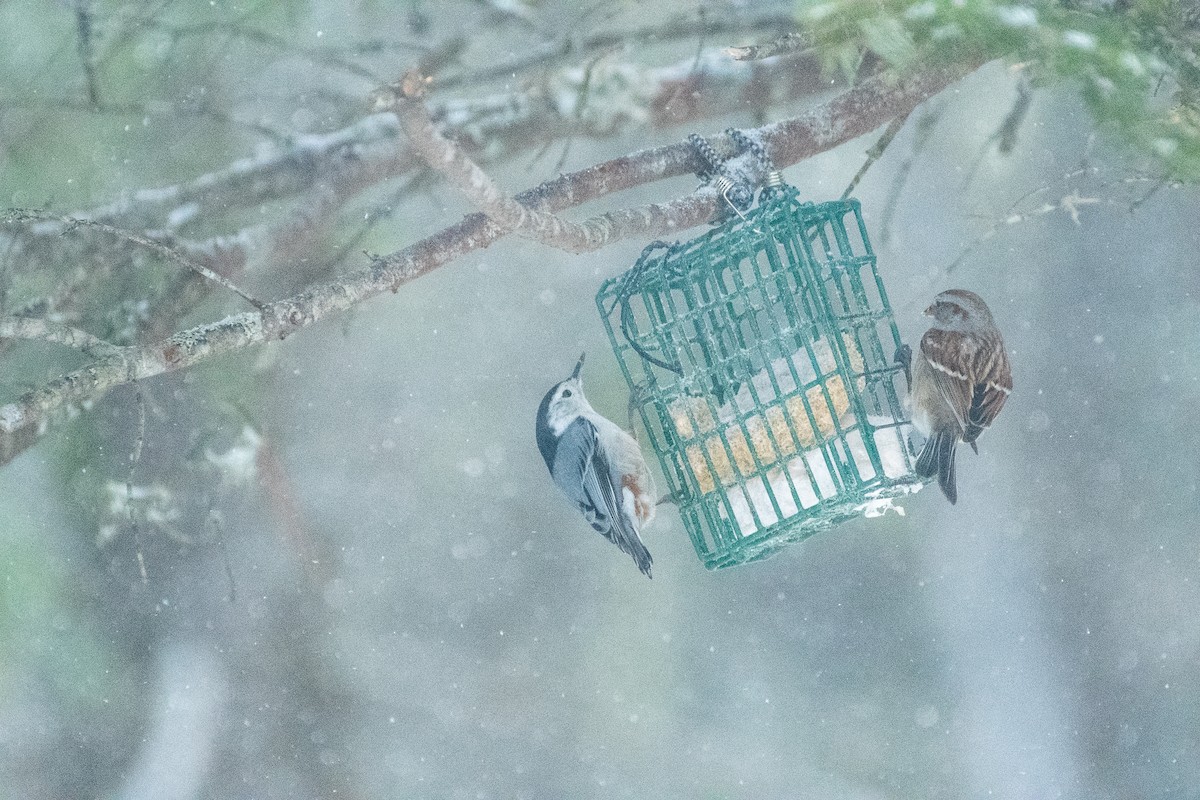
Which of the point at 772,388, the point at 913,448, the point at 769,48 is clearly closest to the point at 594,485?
the point at 772,388

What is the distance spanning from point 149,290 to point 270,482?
4069 millimetres

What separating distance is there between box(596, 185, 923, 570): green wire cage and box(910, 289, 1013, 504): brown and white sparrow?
182 mm

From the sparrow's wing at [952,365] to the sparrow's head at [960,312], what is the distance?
0.31 feet

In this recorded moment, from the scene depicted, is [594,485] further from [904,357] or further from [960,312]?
[960,312]

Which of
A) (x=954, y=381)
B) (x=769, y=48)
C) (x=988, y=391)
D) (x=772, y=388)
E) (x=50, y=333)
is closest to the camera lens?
(x=50, y=333)

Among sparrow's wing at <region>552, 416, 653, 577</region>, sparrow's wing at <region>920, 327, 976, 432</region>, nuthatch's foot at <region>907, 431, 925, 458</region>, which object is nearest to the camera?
nuthatch's foot at <region>907, 431, 925, 458</region>

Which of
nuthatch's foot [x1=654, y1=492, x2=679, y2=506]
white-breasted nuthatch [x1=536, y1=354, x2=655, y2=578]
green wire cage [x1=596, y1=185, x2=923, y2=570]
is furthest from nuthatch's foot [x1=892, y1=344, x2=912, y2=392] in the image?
white-breasted nuthatch [x1=536, y1=354, x2=655, y2=578]

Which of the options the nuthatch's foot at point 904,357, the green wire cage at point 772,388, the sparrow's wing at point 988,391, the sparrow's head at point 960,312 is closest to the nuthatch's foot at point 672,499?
the green wire cage at point 772,388

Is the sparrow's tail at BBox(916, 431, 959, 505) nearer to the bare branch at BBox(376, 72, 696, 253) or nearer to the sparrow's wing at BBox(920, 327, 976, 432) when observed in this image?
the sparrow's wing at BBox(920, 327, 976, 432)

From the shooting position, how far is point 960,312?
4035 mm

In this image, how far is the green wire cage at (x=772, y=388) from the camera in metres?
3.17

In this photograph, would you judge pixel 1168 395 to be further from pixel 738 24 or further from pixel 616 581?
pixel 738 24

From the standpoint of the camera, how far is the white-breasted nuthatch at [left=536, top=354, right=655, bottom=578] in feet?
12.5

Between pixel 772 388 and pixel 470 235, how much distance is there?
101 centimetres
